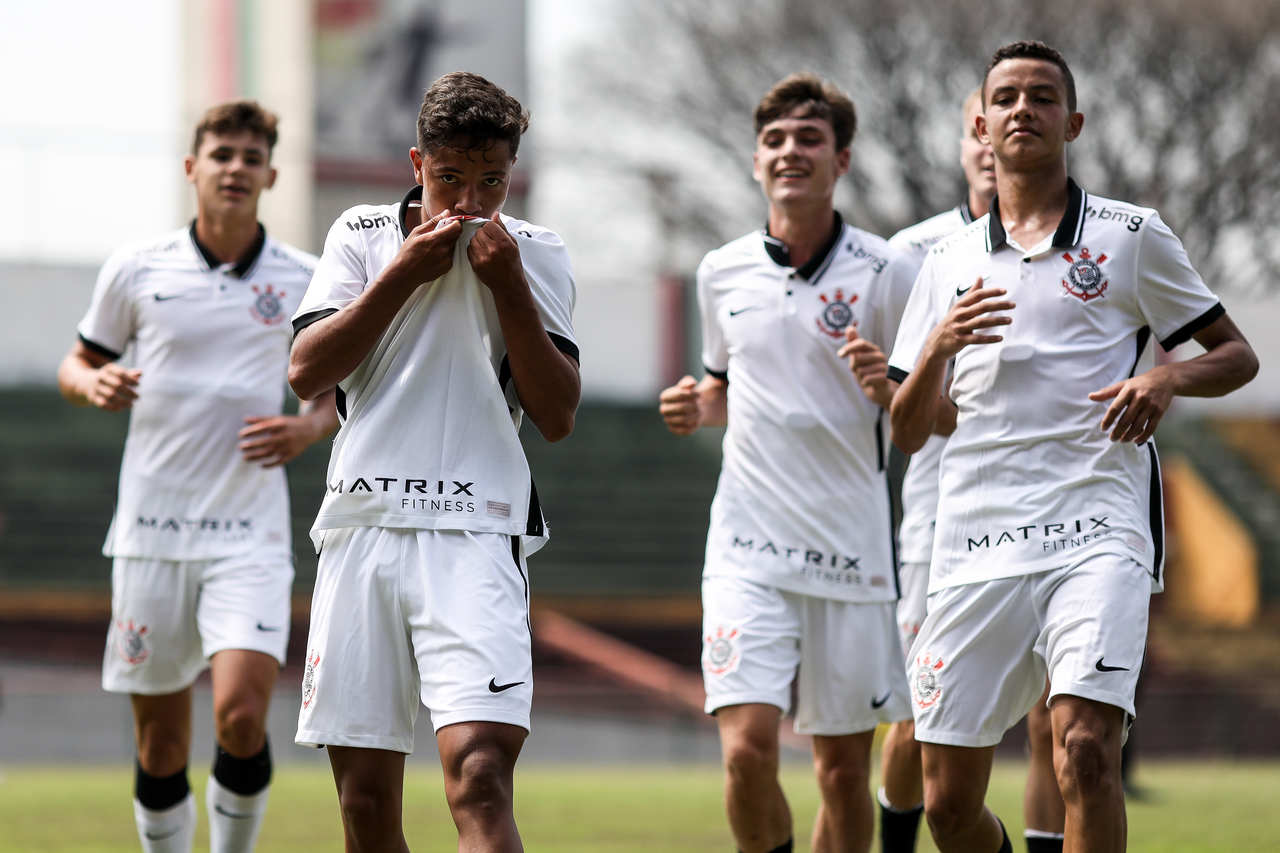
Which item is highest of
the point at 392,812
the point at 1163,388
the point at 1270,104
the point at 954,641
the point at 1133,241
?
the point at 1270,104

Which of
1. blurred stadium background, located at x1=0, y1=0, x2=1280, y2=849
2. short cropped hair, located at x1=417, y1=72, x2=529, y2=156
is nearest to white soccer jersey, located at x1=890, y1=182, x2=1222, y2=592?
short cropped hair, located at x1=417, y1=72, x2=529, y2=156

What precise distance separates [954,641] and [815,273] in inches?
74.0

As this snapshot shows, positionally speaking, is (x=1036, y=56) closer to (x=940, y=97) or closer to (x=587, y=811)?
(x=587, y=811)

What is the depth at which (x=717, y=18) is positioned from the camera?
95.1 ft

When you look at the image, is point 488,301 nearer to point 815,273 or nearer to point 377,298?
point 377,298

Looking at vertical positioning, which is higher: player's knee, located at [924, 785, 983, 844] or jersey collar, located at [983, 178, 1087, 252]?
jersey collar, located at [983, 178, 1087, 252]

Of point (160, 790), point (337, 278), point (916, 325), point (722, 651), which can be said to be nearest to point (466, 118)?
point (337, 278)

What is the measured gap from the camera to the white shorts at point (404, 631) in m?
4.72

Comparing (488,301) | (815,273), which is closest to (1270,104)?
(815,273)

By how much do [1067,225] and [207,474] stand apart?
141 inches

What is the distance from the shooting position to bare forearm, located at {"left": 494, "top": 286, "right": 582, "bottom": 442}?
473 centimetres

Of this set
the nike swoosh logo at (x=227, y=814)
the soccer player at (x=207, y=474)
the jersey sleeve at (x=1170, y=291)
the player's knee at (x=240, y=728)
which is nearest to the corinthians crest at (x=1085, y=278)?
the jersey sleeve at (x=1170, y=291)

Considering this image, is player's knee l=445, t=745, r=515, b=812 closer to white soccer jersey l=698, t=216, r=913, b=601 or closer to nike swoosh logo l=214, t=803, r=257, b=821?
white soccer jersey l=698, t=216, r=913, b=601

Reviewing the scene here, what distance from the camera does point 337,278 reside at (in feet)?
16.3
